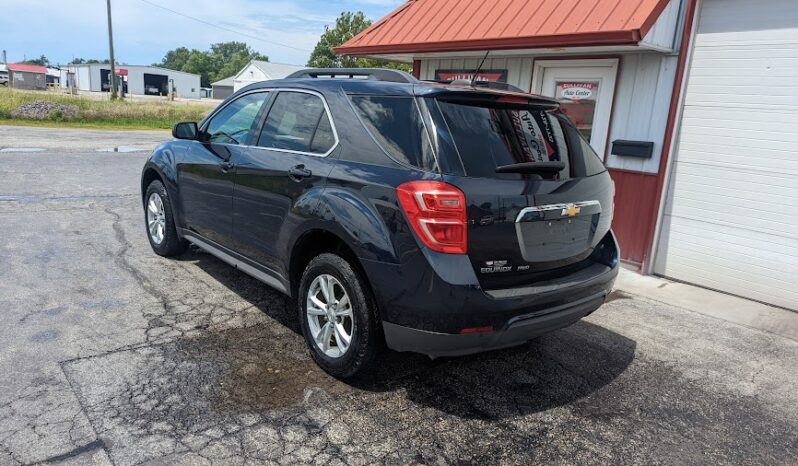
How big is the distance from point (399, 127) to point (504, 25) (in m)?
4.44

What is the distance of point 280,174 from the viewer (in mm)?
3846

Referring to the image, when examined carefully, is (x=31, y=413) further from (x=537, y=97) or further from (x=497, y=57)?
(x=497, y=57)

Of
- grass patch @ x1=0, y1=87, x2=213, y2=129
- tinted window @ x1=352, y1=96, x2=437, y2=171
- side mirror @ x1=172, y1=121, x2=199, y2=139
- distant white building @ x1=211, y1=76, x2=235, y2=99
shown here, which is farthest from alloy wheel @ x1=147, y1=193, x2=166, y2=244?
distant white building @ x1=211, y1=76, x2=235, y2=99

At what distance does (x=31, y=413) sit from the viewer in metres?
2.97

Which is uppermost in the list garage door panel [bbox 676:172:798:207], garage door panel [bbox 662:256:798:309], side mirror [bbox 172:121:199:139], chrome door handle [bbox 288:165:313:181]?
side mirror [bbox 172:121:199:139]

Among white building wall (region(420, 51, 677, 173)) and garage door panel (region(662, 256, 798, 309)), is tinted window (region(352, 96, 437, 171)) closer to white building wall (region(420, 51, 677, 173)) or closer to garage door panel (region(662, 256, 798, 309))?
white building wall (region(420, 51, 677, 173))

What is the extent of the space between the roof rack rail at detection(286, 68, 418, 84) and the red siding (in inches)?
149

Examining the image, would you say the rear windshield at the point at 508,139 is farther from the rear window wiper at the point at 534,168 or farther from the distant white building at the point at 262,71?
the distant white building at the point at 262,71

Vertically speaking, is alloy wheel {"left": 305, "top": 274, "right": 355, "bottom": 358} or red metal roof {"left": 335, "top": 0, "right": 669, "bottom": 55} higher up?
red metal roof {"left": 335, "top": 0, "right": 669, "bottom": 55}

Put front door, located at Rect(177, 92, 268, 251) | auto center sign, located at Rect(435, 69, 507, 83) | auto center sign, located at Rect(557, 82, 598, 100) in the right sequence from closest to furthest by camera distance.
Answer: front door, located at Rect(177, 92, 268, 251)
auto center sign, located at Rect(557, 82, 598, 100)
auto center sign, located at Rect(435, 69, 507, 83)

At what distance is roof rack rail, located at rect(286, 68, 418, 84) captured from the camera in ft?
11.6

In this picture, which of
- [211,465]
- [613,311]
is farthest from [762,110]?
[211,465]

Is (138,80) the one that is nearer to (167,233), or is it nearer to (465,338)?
(167,233)

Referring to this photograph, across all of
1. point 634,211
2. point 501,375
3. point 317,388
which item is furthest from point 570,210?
point 634,211
